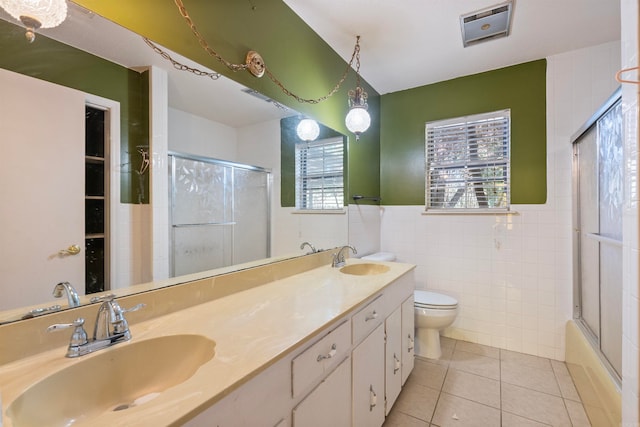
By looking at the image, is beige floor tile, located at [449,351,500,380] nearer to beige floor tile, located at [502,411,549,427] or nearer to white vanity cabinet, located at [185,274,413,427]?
beige floor tile, located at [502,411,549,427]

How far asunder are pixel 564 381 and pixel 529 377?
22 centimetres

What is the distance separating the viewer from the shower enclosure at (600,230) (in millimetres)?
1532

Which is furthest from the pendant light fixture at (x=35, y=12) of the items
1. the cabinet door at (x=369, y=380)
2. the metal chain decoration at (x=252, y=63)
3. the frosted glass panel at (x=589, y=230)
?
the frosted glass panel at (x=589, y=230)

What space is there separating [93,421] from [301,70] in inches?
78.9

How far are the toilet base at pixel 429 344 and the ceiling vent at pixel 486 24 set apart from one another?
2311 mm

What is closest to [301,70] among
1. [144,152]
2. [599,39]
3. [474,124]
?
[144,152]

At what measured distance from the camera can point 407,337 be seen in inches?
76.9

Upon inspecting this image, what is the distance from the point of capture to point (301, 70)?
A: 1956 mm

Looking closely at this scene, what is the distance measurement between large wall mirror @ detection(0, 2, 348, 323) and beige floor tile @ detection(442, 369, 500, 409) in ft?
6.44

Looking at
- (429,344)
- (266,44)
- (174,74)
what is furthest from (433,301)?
(174,74)

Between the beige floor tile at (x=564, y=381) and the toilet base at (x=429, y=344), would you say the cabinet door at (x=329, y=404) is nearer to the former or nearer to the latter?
the toilet base at (x=429, y=344)

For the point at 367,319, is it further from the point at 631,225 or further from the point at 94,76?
the point at 94,76

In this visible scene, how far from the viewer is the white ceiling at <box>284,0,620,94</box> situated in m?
1.78

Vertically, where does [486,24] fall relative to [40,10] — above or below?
above
